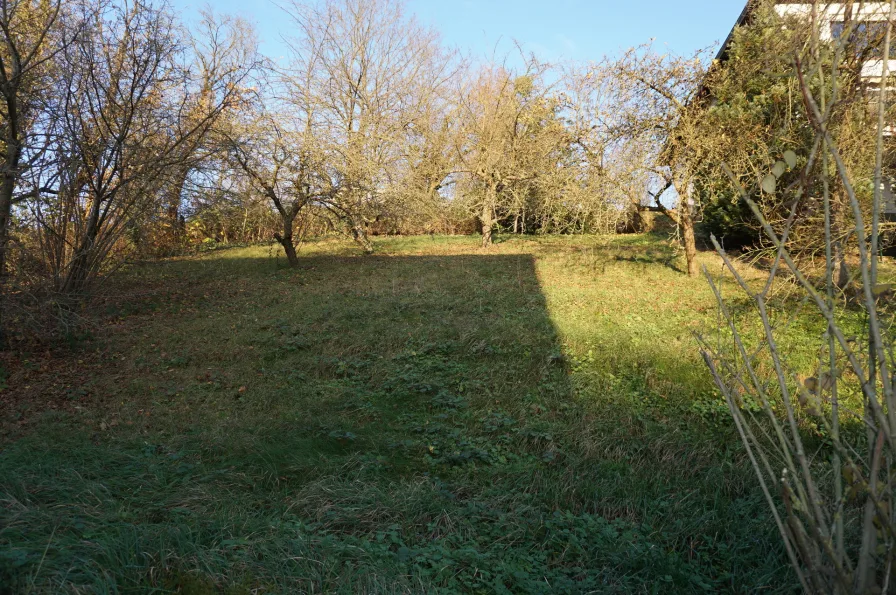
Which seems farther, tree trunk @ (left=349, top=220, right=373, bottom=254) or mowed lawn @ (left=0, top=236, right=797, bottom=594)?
tree trunk @ (left=349, top=220, right=373, bottom=254)

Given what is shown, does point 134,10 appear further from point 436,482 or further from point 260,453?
point 436,482

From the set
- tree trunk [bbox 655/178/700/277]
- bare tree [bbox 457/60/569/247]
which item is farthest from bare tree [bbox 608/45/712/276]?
bare tree [bbox 457/60/569/247]

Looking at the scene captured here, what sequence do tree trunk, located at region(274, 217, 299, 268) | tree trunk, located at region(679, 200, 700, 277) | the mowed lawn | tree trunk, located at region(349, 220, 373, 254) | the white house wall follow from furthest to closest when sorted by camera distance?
tree trunk, located at region(349, 220, 373, 254), tree trunk, located at region(274, 217, 299, 268), tree trunk, located at region(679, 200, 700, 277), the mowed lawn, the white house wall

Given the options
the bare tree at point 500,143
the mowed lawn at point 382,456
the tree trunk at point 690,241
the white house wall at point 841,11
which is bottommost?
the mowed lawn at point 382,456

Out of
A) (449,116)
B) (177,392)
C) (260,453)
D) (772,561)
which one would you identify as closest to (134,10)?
(177,392)

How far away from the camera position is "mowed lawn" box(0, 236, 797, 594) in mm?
2676

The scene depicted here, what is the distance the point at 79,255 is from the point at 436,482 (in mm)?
5926

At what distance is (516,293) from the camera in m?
9.84

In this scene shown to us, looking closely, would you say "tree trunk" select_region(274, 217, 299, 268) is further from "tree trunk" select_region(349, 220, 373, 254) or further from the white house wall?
the white house wall

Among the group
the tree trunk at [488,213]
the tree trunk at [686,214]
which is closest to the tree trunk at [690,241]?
the tree trunk at [686,214]

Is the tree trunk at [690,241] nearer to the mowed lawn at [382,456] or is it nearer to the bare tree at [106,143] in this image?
the mowed lawn at [382,456]

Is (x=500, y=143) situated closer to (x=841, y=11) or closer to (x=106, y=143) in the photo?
(x=106, y=143)

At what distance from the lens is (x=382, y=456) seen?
14.1ft

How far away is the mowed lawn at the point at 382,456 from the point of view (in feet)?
8.78
